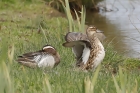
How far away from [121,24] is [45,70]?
844 cm

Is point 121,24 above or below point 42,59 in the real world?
below

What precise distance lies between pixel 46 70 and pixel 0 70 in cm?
262

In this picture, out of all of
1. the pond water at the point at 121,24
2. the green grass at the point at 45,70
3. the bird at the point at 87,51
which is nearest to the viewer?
→ the green grass at the point at 45,70

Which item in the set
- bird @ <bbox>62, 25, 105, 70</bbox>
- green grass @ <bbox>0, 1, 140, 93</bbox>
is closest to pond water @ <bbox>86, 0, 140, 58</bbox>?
green grass @ <bbox>0, 1, 140, 93</bbox>

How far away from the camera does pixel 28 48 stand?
8.39 m

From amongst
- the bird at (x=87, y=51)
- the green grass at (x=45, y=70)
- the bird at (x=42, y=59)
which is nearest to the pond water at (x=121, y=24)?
the green grass at (x=45, y=70)

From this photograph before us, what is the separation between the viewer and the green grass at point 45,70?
379 cm

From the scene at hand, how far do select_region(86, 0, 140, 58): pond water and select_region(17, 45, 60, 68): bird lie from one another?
324 cm

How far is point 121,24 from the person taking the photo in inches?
571

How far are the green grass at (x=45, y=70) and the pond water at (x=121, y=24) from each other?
1385mm

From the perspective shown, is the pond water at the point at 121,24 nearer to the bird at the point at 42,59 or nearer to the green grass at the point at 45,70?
the green grass at the point at 45,70

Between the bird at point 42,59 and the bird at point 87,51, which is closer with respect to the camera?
the bird at point 42,59

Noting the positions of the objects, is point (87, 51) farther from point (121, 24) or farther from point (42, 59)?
point (121, 24)

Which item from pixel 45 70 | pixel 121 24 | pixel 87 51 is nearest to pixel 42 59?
pixel 45 70
